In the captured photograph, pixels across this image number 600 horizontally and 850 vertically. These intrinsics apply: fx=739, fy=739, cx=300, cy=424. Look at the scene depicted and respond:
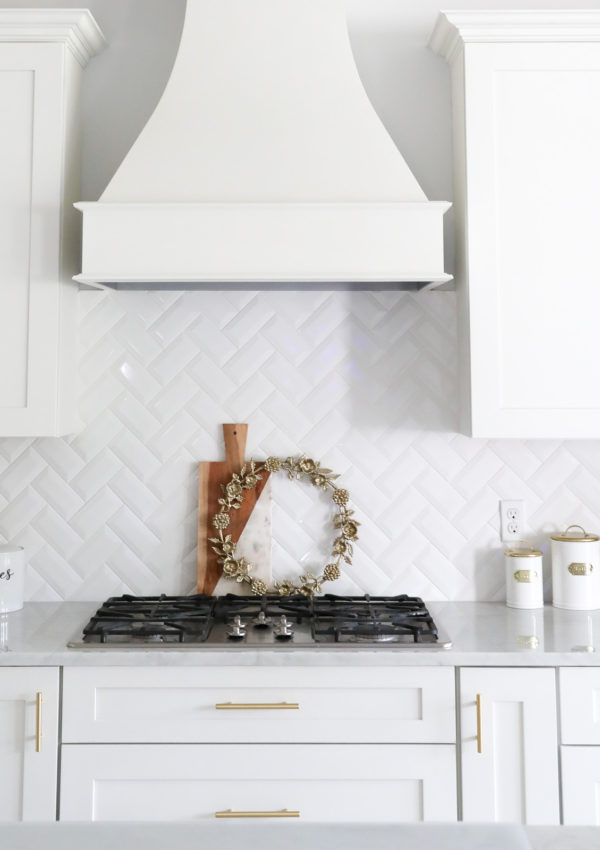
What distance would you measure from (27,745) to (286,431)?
1.07m

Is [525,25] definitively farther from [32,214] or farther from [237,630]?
[237,630]

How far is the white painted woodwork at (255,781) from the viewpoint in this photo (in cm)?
168

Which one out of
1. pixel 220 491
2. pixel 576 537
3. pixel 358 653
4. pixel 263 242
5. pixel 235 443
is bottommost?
pixel 358 653

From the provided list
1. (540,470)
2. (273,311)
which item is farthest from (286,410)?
(540,470)

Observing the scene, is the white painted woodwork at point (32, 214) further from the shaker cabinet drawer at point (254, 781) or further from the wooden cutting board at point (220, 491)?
the shaker cabinet drawer at point (254, 781)

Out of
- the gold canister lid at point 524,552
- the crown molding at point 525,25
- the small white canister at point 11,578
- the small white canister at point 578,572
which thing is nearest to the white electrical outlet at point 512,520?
the gold canister lid at point 524,552

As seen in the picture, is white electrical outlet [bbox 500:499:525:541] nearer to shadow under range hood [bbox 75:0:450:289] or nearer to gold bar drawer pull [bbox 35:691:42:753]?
shadow under range hood [bbox 75:0:450:289]

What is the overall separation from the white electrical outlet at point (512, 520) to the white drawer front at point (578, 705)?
565 mm

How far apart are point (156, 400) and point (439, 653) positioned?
1098 mm

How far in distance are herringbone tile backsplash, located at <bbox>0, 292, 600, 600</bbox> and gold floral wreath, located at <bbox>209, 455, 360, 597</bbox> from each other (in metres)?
0.05

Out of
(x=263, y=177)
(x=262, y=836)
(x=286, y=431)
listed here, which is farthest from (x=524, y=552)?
(x=262, y=836)

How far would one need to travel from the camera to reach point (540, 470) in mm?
2227

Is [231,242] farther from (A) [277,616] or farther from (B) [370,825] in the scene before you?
(B) [370,825]

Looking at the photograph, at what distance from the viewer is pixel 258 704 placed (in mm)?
1703
